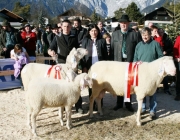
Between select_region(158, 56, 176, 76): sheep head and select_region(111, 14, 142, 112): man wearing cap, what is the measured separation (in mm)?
1009

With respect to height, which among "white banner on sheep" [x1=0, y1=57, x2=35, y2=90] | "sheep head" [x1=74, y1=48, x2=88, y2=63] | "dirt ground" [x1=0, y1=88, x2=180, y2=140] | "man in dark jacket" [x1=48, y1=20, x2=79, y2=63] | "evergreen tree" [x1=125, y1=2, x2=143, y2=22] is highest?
"evergreen tree" [x1=125, y1=2, x2=143, y2=22]

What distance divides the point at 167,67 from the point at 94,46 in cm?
170

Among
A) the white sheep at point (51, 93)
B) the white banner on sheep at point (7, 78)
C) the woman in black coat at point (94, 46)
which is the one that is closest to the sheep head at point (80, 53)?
the woman in black coat at point (94, 46)

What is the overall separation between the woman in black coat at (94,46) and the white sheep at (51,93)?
98 cm

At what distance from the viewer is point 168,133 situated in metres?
5.04

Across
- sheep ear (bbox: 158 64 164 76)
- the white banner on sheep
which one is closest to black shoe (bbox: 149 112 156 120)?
sheep ear (bbox: 158 64 164 76)

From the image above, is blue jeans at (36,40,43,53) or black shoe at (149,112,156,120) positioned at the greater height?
blue jeans at (36,40,43,53)

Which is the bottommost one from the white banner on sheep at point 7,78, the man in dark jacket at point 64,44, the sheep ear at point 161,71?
the white banner on sheep at point 7,78

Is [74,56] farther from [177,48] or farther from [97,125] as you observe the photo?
[177,48]

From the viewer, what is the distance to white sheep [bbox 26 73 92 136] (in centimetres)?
462

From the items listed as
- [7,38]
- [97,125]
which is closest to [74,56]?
[97,125]

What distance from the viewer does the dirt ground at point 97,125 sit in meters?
4.89

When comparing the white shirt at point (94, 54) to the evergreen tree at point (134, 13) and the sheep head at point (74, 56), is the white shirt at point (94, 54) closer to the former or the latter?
the sheep head at point (74, 56)

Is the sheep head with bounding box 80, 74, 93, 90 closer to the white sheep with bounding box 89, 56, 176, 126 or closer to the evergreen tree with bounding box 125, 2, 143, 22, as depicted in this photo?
the white sheep with bounding box 89, 56, 176, 126
